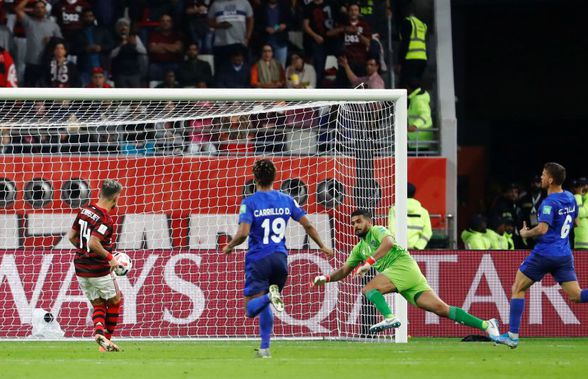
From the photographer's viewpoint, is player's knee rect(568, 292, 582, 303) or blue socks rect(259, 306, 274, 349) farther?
player's knee rect(568, 292, 582, 303)

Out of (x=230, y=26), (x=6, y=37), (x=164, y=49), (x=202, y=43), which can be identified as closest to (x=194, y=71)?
(x=164, y=49)

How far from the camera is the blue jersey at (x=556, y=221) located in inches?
568

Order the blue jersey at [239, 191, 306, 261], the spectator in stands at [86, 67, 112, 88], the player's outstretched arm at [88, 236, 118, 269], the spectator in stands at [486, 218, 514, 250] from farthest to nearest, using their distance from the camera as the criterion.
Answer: the spectator in stands at [86, 67, 112, 88] → the spectator in stands at [486, 218, 514, 250] → the player's outstretched arm at [88, 236, 118, 269] → the blue jersey at [239, 191, 306, 261]

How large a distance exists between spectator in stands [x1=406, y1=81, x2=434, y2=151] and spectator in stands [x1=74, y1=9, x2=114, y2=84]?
5073 mm

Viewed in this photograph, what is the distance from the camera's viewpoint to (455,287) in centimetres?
1744

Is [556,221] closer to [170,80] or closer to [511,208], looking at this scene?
[511,208]

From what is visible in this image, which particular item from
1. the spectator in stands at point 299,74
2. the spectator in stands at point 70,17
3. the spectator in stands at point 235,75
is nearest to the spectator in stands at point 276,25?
the spectator in stands at point 299,74

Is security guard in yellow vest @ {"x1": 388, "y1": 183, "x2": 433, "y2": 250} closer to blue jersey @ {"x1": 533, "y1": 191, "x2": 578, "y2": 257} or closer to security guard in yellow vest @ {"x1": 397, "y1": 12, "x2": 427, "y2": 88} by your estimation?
blue jersey @ {"x1": 533, "y1": 191, "x2": 578, "y2": 257}

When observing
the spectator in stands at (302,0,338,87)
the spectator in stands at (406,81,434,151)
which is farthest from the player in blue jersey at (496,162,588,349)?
the spectator in stands at (302,0,338,87)

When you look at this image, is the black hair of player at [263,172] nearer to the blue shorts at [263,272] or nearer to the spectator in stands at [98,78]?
the blue shorts at [263,272]

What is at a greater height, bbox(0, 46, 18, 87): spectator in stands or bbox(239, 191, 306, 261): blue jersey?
bbox(0, 46, 18, 87): spectator in stands

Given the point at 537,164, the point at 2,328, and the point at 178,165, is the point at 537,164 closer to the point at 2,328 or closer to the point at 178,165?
the point at 178,165

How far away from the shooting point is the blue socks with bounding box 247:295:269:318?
1214 centimetres

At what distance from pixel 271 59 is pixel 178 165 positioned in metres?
4.41
